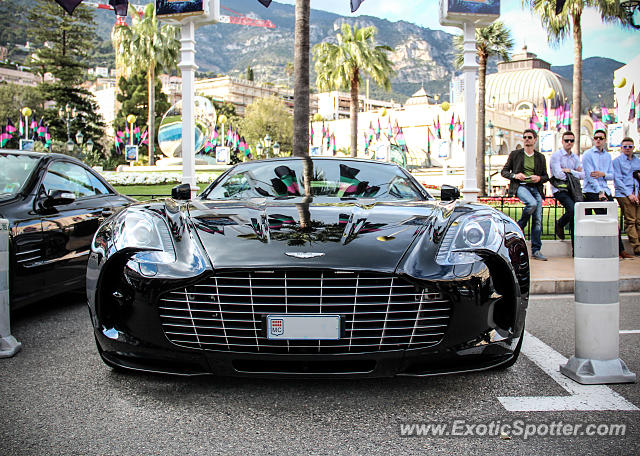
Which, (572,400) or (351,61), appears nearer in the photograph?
(572,400)

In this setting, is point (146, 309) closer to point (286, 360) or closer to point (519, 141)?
point (286, 360)

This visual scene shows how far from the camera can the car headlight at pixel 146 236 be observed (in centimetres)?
262

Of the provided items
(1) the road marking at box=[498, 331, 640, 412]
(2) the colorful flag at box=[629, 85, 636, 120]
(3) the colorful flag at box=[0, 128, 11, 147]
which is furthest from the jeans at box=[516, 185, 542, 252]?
(3) the colorful flag at box=[0, 128, 11, 147]

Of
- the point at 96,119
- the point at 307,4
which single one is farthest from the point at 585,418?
the point at 96,119

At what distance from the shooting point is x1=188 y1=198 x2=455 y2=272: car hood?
2477mm

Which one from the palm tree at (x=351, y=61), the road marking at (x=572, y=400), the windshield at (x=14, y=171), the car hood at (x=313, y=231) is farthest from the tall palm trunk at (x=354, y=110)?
the road marking at (x=572, y=400)

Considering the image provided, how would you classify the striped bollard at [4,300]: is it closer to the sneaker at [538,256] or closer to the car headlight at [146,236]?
A: the car headlight at [146,236]

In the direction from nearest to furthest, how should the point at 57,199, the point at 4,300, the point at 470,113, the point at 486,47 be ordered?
the point at 4,300, the point at 57,199, the point at 470,113, the point at 486,47

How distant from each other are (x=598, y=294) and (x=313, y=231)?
1.56m

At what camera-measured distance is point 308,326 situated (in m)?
2.39

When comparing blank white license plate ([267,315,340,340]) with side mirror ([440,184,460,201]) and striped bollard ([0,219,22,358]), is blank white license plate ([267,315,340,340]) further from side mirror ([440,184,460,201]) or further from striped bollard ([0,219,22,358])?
striped bollard ([0,219,22,358])

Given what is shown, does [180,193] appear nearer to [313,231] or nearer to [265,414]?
[313,231]

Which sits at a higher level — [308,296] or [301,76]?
Result: [301,76]

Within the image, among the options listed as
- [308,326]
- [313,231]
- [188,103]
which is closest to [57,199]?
[313,231]
